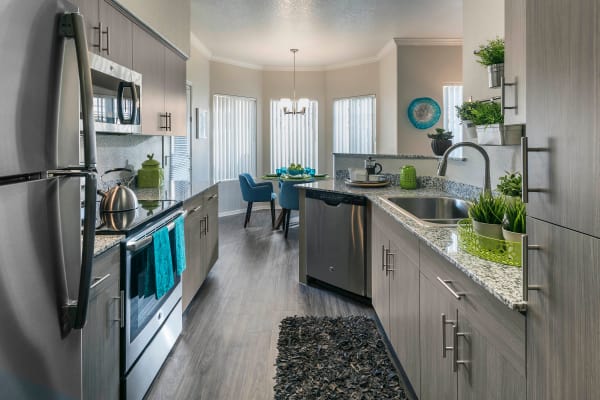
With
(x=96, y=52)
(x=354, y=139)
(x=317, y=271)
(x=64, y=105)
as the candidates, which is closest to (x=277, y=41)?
(x=354, y=139)

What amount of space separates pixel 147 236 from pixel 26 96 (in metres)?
1.31

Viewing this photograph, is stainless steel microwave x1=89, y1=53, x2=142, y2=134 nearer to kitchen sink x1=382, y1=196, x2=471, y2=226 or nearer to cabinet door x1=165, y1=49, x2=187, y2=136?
cabinet door x1=165, y1=49, x2=187, y2=136

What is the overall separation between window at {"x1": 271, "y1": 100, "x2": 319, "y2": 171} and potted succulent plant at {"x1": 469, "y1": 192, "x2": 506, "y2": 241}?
23.7 ft

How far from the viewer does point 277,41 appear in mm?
6707

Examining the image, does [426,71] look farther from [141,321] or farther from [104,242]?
[104,242]

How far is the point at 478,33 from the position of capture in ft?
9.30

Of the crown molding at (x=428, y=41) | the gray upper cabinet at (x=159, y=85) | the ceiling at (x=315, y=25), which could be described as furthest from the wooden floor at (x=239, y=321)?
the crown molding at (x=428, y=41)

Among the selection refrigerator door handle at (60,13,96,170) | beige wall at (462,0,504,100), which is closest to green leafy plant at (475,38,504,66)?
beige wall at (462,0,504,100)

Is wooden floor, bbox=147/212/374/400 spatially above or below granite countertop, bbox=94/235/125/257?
below

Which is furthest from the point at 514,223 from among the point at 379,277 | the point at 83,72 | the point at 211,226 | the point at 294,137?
the point at 294,137

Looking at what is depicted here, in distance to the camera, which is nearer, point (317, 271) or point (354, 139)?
point (317, 271)

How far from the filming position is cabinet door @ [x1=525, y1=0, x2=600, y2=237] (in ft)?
2.35

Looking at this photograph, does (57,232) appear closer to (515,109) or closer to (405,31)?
(515,109)

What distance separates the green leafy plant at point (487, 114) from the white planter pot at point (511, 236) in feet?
2.72
